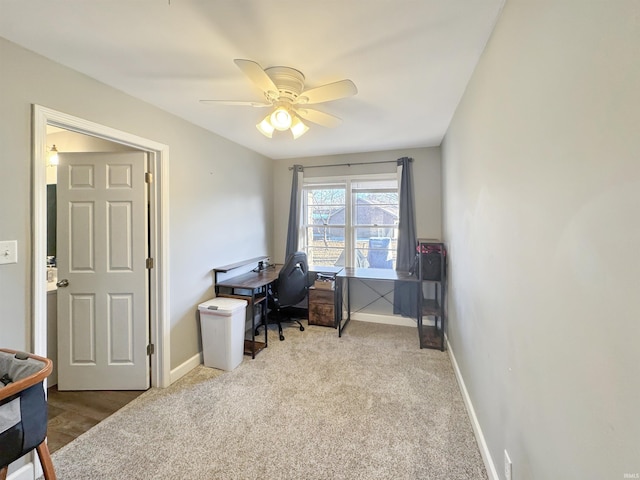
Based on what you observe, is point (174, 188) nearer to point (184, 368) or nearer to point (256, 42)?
point (256, 42)

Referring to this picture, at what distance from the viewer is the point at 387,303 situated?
3965 millimetres

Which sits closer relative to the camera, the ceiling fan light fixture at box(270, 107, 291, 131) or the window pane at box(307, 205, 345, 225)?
the ceiling fan light fixture at box(270, 107, 291, 131)

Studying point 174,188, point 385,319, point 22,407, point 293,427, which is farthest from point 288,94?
point 385,319

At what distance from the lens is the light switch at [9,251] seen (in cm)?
148

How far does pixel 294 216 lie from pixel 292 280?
4.11 feet

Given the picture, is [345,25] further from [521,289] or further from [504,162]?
[521,289]

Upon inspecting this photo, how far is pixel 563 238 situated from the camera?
840 mm

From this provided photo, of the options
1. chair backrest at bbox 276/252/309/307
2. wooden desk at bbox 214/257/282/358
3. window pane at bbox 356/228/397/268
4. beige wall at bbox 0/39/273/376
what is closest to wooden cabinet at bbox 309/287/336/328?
chair backrest at bbox 276/252/309/307

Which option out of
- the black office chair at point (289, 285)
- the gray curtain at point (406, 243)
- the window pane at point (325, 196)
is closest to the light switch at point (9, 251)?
the black office chair at point (289, 285)

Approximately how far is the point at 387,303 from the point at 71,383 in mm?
3577

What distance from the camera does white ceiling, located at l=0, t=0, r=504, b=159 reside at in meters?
1.28

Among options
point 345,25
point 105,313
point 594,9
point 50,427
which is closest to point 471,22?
point 345,25

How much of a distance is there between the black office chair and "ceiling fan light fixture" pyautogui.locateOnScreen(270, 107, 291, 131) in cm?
177

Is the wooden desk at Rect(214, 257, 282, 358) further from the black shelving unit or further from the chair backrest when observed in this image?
the black shelving unit
